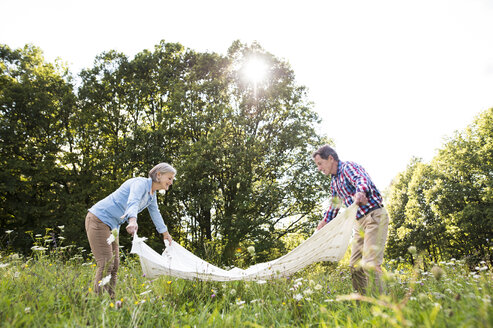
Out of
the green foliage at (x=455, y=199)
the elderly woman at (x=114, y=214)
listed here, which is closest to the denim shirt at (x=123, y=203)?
the elderly woman at (x=114, y=214)

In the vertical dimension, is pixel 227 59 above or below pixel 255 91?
above

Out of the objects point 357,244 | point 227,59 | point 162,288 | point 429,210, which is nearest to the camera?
point 162,288

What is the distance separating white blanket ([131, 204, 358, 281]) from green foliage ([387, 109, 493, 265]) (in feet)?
59.2

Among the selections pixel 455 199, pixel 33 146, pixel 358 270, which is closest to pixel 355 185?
pixel 358 270

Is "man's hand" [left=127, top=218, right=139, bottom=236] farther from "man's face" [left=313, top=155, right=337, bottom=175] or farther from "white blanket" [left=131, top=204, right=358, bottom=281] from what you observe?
"man's face" [left=313, top=155, right=337, bottom=175]

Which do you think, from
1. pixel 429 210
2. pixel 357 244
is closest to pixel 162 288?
pixel 357 244

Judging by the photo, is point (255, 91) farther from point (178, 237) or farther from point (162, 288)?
point (162, 288)

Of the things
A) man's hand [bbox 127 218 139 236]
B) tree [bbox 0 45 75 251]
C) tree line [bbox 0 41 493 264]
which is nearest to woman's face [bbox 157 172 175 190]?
man's hand [bbox 127 218 139 236]

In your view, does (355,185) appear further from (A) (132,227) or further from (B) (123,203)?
(B) (123,203)

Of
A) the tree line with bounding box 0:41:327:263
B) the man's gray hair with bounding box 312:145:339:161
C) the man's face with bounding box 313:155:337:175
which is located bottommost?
the man's face with bounding box 313:155:337:175

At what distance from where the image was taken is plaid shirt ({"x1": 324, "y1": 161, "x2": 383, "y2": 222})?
10.9 ft

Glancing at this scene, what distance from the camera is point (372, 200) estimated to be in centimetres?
339

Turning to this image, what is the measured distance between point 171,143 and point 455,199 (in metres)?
19.3

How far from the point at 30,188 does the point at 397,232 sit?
25524 millimetres
